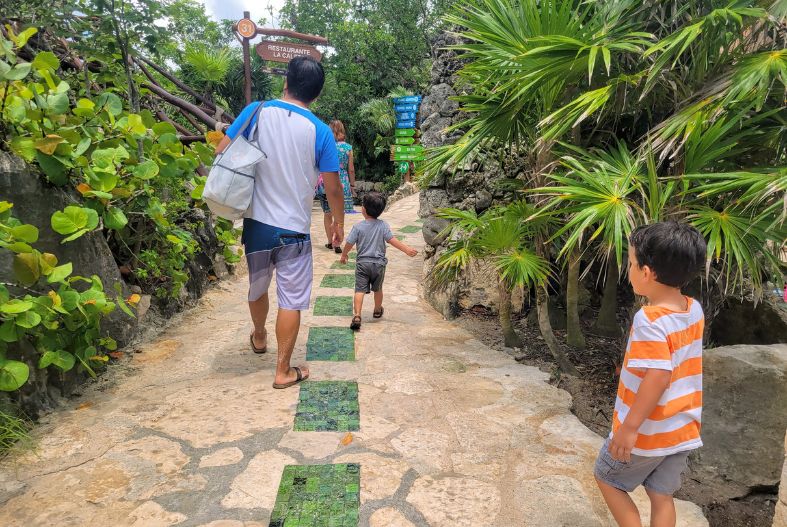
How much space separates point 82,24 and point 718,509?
5.08 meters

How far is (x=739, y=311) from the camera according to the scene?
3.64m

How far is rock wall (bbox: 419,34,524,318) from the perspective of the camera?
198 inches

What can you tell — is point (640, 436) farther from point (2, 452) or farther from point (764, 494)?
point (2, 452)

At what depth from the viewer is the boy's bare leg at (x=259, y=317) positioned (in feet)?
11.1

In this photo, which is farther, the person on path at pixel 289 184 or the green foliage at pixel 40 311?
the person on path at pixel 289 184

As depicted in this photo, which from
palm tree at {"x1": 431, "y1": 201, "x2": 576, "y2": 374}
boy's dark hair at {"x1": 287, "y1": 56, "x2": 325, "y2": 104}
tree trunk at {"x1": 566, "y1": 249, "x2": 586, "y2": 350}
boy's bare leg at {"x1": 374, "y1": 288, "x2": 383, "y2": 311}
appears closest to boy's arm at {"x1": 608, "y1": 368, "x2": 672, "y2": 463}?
palm tree at {"x1": 431, "y1": 201, "x2": 576, "y2": 374}

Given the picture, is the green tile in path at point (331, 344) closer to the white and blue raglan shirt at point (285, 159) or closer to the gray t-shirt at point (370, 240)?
the gray t-shirt at point (370, 240)

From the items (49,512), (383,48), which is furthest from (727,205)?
(383,48)

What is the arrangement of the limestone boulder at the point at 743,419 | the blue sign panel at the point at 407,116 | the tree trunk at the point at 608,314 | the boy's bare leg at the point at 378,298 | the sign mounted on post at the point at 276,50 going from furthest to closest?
the blue sign panel at the point at 407,116
the sign mounted on post at the point at 276,50
the boy's bare leg at the point at 378,298
the tree trunk at the point at 608,314
the limestone boulder at the point at 743,419

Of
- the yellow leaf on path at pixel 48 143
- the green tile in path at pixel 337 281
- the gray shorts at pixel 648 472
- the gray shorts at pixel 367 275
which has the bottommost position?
the green tile in path at pixel 337 281

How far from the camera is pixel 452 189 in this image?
5.63 m

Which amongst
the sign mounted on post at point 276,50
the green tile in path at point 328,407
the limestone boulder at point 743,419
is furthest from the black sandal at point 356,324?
the sign mounted on post at point 276,50

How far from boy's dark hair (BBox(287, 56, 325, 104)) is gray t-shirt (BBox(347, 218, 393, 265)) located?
64.3 inches

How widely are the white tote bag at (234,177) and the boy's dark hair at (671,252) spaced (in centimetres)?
204
